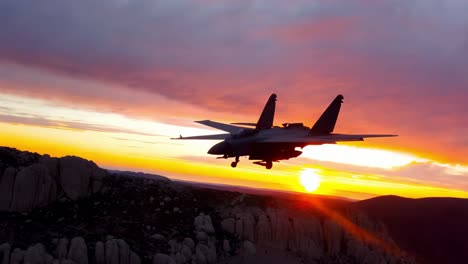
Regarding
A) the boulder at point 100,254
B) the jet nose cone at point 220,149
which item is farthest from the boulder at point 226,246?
the jet nose cone at point 220,149

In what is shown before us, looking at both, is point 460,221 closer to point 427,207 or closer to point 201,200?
point 427,207

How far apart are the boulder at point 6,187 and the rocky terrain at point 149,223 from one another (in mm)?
121

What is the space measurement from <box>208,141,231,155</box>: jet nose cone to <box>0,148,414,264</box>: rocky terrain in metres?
15.7

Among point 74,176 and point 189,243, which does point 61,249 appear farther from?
point 189,243

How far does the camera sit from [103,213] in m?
63.8

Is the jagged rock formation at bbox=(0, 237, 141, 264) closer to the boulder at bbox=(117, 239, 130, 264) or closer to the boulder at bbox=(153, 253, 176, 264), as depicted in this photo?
the boulder at bbox=(117, 239, 130, 264)

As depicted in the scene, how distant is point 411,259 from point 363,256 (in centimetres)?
1440

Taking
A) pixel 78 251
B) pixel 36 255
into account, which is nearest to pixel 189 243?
pixel 78 251

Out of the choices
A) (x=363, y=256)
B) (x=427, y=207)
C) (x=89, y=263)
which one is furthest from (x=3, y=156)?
(x=427, y=207)

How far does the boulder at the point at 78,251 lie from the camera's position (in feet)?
174

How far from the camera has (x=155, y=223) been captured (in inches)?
2547

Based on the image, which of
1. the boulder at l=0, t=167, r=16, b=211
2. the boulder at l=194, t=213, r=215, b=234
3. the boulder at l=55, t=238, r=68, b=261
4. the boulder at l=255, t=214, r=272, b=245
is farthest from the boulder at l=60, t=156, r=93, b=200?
the boulder at l=255, t=214, r=272, b=245

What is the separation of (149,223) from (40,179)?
53.7ft

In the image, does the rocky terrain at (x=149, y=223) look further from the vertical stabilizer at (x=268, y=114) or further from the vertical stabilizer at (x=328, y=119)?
the vertical stabilizer at (x=328, y=119)
